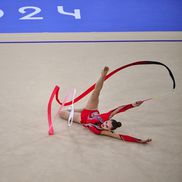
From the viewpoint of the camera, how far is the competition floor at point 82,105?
2188 mm

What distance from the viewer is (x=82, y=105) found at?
9.93 ft

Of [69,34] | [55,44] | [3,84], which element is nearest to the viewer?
[3,84]

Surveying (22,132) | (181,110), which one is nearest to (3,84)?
(22,132)

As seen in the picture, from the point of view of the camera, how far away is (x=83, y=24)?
16.1 ft

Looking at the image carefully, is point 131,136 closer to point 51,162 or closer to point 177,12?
point 51,162

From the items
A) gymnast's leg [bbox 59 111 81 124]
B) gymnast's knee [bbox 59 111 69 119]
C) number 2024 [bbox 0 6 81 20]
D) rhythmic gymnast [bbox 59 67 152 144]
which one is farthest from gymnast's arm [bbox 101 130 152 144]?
number 2024 [bbox 0 6 81 20]

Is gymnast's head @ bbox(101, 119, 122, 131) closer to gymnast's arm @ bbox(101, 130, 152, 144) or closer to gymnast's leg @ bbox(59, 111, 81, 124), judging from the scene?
gymnast's arm @ bbox(101, 130, 152, 144)

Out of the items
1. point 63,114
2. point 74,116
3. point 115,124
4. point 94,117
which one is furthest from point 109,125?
point 63,114

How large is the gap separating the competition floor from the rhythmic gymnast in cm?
5

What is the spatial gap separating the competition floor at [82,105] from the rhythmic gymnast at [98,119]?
0.05 metres

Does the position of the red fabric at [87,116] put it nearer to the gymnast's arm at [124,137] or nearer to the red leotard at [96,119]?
the red leotard at [96,119]

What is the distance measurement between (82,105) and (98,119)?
0.46 m

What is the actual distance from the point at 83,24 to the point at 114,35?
58cm

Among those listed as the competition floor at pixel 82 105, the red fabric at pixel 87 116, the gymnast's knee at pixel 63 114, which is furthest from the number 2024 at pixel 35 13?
the red fabric at pixel 87 116
